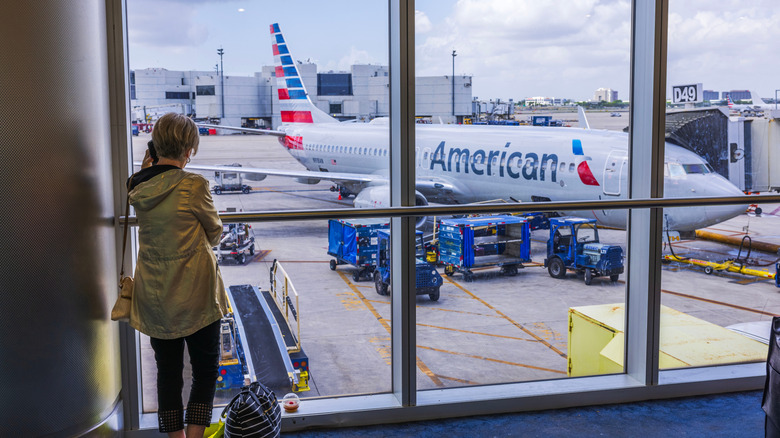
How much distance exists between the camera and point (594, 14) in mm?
4871

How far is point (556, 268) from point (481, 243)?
5.30 feet

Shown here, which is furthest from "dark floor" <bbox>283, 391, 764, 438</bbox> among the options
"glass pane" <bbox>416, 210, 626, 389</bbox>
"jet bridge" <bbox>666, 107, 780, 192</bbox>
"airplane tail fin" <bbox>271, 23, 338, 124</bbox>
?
"jet bridge" <bbox>666, 107, 780, 192</bbox>

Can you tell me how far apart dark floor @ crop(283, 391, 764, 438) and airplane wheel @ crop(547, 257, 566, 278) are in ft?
18.6

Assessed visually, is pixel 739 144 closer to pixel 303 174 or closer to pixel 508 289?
pixel 508 289

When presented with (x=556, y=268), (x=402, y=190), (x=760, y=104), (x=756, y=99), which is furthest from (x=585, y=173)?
(x=402, y=190)

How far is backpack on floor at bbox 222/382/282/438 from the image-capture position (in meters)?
1.81

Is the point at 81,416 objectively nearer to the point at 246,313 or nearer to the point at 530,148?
the point at 246,313

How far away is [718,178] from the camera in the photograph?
8.67m

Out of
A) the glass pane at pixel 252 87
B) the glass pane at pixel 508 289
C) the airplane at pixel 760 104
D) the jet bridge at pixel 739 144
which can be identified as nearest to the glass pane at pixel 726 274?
the jet bridge at pixel 739 144

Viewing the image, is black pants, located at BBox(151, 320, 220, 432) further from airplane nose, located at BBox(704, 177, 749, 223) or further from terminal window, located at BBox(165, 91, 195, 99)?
airplane nose, located at BBox(704, 177, 749, 223)

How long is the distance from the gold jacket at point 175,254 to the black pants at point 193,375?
0.23 ft

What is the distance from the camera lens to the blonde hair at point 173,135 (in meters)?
1.69

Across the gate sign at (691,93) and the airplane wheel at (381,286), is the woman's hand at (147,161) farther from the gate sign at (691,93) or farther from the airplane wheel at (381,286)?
the gate sign at (691,93)

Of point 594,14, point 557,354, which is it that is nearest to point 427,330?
point 557,354
